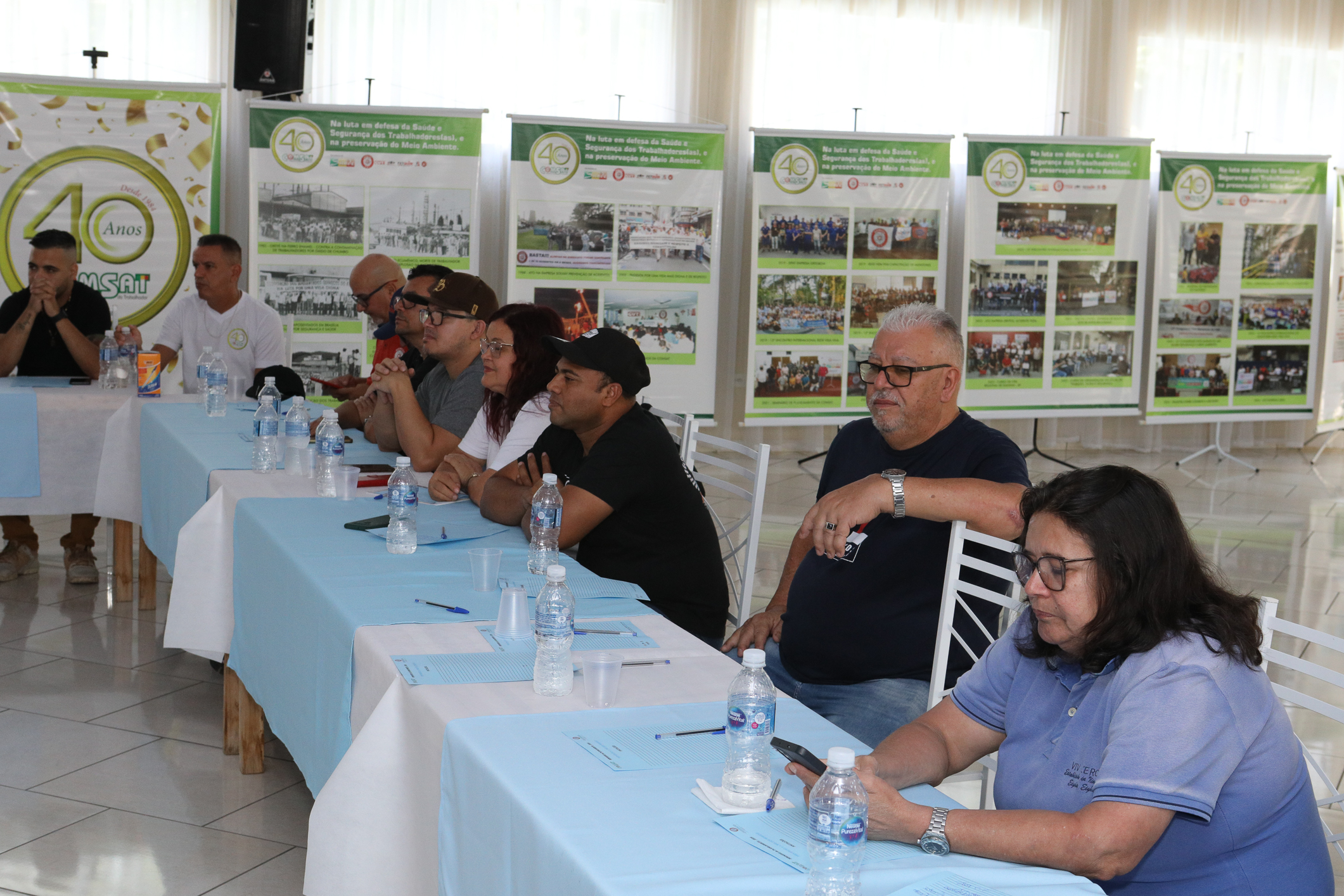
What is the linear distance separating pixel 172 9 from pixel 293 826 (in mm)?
5837

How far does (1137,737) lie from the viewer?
1347 mm

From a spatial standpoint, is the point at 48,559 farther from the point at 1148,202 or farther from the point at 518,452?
the point at 1148,202

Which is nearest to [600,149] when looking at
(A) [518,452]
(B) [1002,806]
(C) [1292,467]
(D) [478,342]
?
(D) [478,342]

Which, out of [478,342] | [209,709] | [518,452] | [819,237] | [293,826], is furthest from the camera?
[819,237]

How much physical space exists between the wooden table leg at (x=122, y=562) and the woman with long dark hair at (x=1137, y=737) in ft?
12.1

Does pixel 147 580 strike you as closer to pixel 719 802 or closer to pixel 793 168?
pixel 719 802

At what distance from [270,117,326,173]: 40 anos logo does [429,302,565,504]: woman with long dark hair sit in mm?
3846

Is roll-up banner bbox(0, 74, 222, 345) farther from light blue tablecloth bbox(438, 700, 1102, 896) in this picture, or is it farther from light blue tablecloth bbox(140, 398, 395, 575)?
light blue tablecloth bbox(438, 700, 1102, 896)

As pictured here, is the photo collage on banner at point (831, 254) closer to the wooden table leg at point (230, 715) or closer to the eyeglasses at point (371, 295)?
the eyeglasses at point (371, 295)

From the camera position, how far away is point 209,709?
11.4 ft

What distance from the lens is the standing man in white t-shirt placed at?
5.21 m

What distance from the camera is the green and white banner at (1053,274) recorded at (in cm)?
787

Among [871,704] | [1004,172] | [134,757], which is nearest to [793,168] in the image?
[1004,172]

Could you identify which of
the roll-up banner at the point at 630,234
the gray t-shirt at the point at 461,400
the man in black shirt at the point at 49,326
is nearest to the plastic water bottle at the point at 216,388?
the man in black shirt at the point at 49,326
